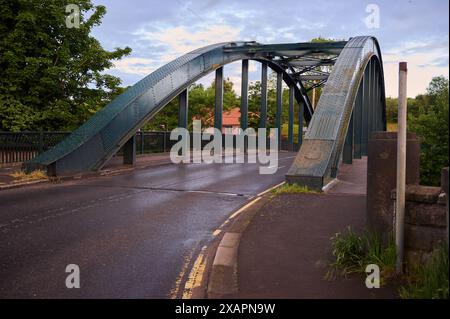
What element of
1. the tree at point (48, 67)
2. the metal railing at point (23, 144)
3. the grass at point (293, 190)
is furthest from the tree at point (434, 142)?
the tree at point (48, 67)

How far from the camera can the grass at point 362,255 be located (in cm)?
486

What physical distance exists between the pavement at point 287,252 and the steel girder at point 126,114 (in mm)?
7632

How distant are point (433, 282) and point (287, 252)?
88.3 inches

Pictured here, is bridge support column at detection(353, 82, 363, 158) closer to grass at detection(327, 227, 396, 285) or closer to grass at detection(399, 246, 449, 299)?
grass at detection(327, 227, 396, 285)

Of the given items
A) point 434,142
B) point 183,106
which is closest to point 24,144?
point 183,106

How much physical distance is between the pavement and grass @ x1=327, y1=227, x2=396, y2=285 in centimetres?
14

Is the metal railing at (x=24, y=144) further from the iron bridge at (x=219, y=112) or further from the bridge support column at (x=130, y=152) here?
the bridge support column at (x=130, y=152)

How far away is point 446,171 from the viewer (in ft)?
13.3

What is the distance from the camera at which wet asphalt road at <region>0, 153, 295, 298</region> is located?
515 cm

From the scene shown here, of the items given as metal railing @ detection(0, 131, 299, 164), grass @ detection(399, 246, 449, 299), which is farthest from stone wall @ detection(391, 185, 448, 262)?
metal railing @ detection(0, 131, 299, 164)

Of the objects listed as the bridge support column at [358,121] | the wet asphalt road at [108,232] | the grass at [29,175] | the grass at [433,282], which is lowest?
the wet asphalt road at [108,232]

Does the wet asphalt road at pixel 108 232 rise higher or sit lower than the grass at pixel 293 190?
lower
